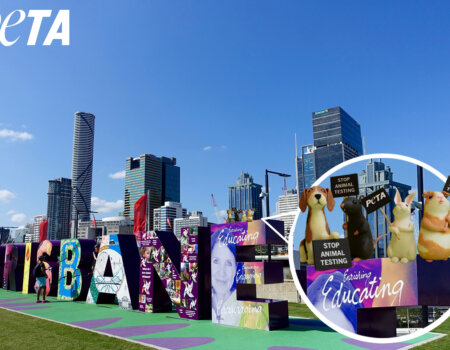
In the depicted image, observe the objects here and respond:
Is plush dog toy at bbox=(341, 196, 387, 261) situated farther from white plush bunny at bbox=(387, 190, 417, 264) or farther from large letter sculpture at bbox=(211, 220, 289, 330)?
large letter sculpture at bbox=(211, 220, 289, 330)

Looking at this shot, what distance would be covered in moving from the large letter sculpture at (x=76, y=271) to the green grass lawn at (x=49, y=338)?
6982 millimetres

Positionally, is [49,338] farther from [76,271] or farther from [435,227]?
[76,271]

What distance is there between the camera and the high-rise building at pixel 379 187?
6996 millimetres

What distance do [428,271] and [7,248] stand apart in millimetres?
29935

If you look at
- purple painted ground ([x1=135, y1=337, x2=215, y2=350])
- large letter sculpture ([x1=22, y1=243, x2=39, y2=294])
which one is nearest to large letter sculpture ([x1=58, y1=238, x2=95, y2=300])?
large letter sculpture ([x1=22, y1=243, x2=39, y2=294])

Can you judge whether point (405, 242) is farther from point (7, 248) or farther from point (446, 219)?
point (7, 248)

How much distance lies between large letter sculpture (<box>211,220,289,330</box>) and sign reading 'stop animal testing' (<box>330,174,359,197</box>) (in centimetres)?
647

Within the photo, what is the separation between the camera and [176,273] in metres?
16.8

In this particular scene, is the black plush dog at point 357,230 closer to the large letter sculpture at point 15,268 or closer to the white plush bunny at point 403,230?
the white plush bunny at point 403,230

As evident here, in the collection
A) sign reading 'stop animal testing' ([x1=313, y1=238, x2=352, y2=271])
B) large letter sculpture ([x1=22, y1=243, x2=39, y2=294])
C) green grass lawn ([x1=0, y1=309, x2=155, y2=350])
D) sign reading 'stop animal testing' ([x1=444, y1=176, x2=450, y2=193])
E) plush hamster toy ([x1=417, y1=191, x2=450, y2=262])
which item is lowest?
green grass lawn ([x1=0, y1=309, x2=155, y2=350])

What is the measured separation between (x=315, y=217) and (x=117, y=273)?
1421cm

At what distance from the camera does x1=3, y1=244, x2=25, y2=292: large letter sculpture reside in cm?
2852

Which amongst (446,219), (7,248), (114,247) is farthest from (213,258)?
(7,248)

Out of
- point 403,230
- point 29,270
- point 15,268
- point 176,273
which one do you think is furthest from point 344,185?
point 15,268
